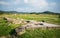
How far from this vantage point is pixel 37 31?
2164mm

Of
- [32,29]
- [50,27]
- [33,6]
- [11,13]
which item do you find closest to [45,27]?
[50,27]

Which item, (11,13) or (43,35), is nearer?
(43,35)

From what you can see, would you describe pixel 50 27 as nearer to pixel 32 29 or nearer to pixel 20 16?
pixel 32 29

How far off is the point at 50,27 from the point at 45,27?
0.27 feet

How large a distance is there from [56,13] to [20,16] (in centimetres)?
62

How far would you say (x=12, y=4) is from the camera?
231 cm

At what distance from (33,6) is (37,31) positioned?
0.44 meters

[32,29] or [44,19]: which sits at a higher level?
[44,19]

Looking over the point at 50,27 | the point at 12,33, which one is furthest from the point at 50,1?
the point at 12,33

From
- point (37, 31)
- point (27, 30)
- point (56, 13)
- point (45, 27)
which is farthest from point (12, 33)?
point (56, 13)

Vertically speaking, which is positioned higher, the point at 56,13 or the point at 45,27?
the point at 56,13

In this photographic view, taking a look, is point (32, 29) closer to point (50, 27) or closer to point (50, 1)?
point (50, 27)

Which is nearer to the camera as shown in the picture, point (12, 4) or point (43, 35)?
point (43, 35)

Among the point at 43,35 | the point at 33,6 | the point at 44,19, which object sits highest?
the point at 33,6
